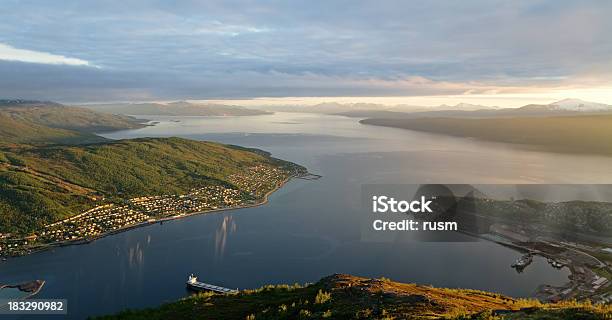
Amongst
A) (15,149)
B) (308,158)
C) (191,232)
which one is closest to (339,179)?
(308,158)

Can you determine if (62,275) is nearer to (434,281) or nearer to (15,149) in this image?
(434,281)

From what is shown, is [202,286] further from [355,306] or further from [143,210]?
[143,210]

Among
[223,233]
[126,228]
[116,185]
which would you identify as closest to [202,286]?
[223,233]

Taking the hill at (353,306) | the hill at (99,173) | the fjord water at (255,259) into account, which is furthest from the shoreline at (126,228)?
the hill at (353,306)

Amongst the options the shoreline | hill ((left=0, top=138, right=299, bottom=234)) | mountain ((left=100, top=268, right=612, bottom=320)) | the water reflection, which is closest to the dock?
the water reflection

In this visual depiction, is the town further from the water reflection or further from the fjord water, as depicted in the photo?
the water reflection

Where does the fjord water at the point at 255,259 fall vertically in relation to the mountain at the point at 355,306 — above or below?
below

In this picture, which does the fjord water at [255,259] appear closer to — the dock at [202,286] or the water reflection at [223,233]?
the water reflection at [223,233]
